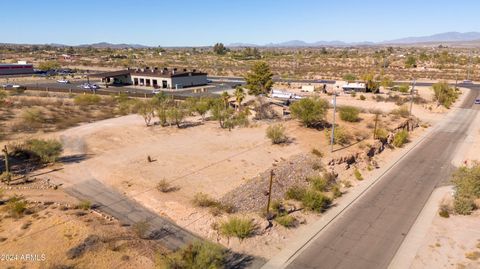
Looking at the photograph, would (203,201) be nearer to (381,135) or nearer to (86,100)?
(381,135)

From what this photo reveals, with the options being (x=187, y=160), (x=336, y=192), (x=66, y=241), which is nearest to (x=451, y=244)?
(x=336, y=192)

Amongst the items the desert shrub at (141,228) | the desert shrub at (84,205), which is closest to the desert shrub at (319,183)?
the desert shrub at (141,228)

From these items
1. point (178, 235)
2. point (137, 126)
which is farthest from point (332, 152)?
point (137, 126)

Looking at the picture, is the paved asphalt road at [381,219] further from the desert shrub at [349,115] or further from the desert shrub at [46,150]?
the desert shrub at [46,150]

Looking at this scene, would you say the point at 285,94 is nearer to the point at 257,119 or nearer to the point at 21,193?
the point at 257,119

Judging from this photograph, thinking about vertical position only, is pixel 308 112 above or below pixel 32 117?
above

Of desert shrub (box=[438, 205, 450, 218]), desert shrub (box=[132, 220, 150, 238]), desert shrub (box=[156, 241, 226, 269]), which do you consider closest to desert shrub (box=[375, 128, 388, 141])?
desert shrub (box=[438, 205, 450, 218])
